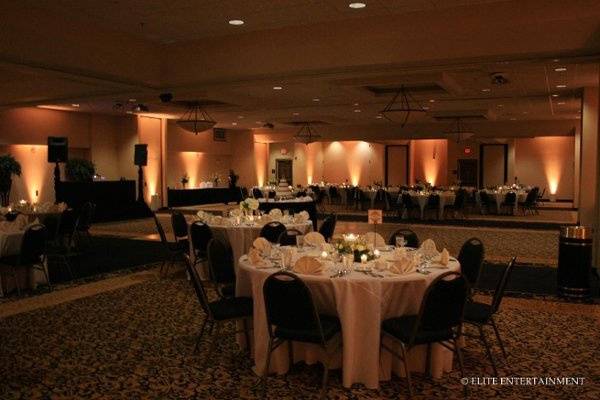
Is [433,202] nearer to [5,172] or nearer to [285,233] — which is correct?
[285,233]

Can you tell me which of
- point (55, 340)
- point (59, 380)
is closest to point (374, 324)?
point (59, 380)

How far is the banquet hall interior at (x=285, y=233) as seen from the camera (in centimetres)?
401

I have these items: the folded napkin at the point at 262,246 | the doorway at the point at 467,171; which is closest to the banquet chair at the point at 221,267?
the folded napkin at the point at 262,246

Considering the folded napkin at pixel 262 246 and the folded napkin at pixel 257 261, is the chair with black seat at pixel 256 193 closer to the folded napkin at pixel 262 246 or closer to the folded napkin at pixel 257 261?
the folded napkin at pixel 262 246

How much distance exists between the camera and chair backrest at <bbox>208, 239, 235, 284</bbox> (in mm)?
5176

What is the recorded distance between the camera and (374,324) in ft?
12.8

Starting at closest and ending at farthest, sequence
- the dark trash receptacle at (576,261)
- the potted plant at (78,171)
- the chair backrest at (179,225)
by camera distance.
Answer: the dark trash receptacle at (576,261)
the chair backrest at (179,225)
the potted plant at (78,171)

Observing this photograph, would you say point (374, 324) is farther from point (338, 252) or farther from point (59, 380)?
point (59, 380)

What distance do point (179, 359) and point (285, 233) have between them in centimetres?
203

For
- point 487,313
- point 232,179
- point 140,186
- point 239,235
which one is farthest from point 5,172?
point 487,313

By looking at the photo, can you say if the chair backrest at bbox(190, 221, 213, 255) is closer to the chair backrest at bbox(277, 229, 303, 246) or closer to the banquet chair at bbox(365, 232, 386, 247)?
the chair backrest at bbox(277, 229, 303, 246)

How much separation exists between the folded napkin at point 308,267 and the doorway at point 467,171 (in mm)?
21882

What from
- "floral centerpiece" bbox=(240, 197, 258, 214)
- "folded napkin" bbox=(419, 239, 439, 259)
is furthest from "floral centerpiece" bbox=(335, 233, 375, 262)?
"floral centerpiece" bbox=(240, 197, 258, 214)

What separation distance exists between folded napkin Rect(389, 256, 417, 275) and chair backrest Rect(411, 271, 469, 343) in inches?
15.3
